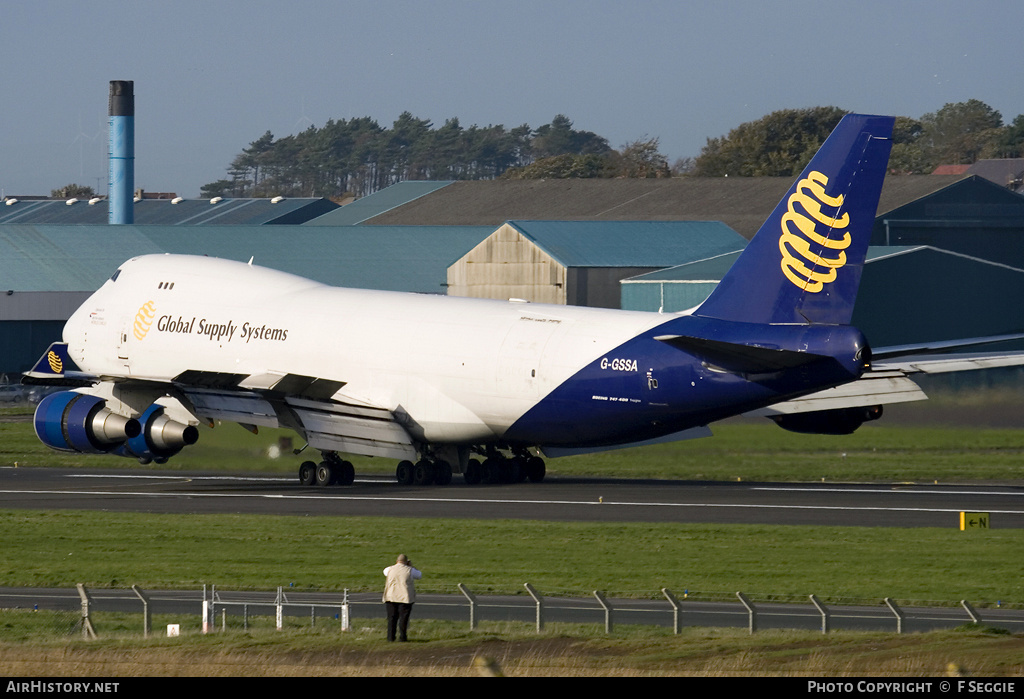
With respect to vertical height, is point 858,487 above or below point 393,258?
below

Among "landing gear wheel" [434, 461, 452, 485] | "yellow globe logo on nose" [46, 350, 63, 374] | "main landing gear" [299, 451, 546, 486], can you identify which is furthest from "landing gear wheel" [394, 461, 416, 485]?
"yellow globe logo on nose" [46, 350, 63, 374]

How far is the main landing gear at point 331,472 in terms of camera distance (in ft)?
151

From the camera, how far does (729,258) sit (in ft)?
271

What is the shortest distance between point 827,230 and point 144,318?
75.5ft

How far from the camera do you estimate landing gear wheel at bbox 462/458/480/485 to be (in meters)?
47.2

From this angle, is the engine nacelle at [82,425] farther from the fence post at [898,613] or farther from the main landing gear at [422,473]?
the fence post at [898,613]

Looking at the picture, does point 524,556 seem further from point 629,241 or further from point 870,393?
point 629,241

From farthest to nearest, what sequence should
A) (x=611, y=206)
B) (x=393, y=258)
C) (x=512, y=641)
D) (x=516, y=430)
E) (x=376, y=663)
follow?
(x=611, y=206) < (x=393, y=258) < (x=516, y=430) < (x=512, y=641) < (x=376, y=663)

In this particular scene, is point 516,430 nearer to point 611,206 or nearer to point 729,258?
point 729,258

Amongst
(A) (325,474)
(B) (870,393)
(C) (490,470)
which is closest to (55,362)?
(A) (325,474)

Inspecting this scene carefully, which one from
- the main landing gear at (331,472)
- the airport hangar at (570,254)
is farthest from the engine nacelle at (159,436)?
the airport hangar at (570,254)

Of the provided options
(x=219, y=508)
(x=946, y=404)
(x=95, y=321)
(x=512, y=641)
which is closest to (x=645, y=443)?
(x=946, y=404)

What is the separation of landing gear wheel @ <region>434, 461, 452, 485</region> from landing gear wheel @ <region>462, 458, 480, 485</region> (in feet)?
2.13
